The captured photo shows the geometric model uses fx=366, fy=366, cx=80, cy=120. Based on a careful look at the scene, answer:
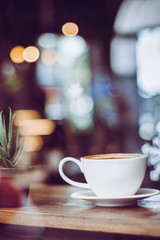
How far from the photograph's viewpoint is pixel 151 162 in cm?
468

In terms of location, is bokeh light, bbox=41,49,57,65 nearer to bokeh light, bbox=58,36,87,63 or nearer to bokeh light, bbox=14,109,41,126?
bokeh light, bbox=58,36,87,63

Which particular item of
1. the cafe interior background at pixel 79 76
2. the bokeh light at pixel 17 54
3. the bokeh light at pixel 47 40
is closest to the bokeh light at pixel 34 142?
the cafe interior background at pixel 79 76

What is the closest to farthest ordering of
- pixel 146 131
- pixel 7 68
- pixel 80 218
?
pixel 80 218 < pixel 146 131 < pixel 7 68

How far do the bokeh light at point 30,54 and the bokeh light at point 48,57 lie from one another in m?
0.30

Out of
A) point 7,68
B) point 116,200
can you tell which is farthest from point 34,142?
point 116,200

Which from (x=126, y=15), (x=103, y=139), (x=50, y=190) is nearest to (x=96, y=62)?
(x=126, y=15)

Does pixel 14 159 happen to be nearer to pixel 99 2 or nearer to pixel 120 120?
pixel 120 120

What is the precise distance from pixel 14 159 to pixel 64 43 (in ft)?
17.3

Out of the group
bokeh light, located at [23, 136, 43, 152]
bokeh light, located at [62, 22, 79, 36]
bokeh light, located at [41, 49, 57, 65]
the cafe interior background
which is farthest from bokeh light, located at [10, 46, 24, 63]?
bokeh light, located at [23, 136, 43, 152]

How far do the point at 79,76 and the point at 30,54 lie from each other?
0.94 meters

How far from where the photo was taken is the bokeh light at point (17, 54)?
5.58 meters

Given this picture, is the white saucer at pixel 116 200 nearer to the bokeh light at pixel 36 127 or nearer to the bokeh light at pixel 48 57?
the bokeh light at pixel 36 127

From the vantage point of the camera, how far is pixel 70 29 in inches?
252

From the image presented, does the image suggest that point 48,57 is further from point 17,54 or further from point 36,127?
point 36,127
